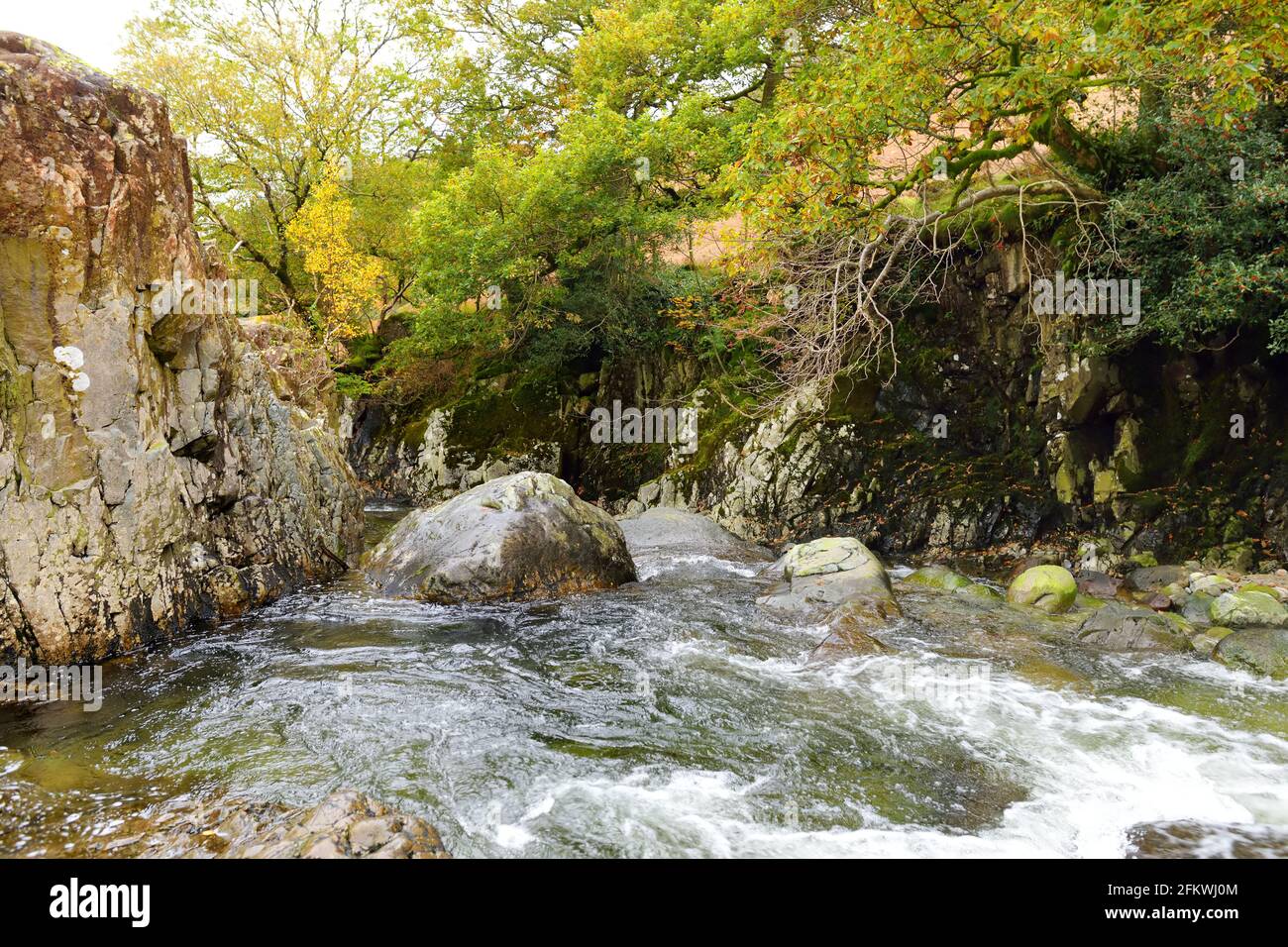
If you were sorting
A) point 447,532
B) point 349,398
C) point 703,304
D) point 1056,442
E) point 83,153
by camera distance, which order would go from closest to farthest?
point 83,153
point 447,532
point 1056,442
point 703,304
point 349,398

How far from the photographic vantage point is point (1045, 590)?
10.3 metres

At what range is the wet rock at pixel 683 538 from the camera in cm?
1341

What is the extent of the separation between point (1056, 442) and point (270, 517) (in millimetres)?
12159

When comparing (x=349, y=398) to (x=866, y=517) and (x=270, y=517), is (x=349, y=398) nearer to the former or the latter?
(x=270, y=517)

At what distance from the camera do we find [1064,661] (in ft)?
26.6

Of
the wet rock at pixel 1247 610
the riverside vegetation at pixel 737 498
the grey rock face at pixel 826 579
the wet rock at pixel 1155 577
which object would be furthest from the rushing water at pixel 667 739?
the wet rock at pixel 1155 577

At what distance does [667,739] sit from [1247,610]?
7579 mm

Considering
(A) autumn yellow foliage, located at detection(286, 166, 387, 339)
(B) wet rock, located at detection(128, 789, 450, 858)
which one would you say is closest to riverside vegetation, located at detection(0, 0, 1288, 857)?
(B) wet rock, located at detection(128, 789, 450, 858)

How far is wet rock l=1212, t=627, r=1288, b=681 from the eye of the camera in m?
7.79

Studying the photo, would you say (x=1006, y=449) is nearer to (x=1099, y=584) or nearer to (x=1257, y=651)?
(x=1099, y=584)

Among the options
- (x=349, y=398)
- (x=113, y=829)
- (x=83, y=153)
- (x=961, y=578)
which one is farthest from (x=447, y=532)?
(x=349, y=398)

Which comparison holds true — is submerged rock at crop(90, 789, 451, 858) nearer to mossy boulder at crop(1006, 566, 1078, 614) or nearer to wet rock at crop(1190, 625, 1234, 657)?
wet rock at crop(1190, 625, 1234, 657)

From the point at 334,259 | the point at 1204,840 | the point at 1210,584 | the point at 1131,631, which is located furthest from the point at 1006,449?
the point at 334,259

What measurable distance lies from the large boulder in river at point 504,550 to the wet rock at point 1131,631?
19.4 feet
